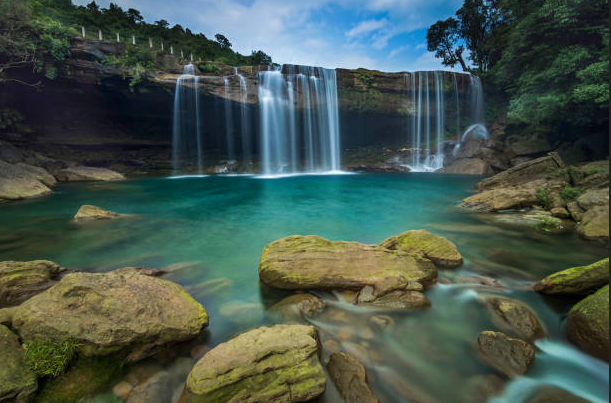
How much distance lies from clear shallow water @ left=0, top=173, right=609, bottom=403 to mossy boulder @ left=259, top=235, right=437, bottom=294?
28cm

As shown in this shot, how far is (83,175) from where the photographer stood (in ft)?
58.1

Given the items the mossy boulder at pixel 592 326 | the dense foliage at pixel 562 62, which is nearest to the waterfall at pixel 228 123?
the dense foliage at pixel 562 62

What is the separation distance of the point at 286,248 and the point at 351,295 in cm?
125

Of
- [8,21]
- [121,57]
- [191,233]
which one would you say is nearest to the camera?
[191,233]

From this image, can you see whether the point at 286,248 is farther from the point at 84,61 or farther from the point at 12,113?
the point at 12,113

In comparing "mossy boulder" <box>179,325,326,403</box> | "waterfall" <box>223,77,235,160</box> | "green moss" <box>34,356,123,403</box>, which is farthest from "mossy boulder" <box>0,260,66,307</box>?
"waterfall" <box>223,77,235,160</box>

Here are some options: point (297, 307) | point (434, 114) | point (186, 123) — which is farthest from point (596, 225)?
point (186, 123)

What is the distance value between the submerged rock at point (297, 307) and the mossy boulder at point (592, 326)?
2.73m

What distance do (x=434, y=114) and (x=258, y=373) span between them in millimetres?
32638

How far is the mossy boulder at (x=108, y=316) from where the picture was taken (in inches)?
88.0

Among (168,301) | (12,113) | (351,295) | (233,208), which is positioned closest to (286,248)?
(351,295)

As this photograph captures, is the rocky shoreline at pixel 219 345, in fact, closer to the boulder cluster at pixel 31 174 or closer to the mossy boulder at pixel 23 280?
the mossy boulder at pixel 23 280

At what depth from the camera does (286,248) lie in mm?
4148

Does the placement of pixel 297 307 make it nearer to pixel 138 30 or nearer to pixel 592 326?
pixel 592 326
